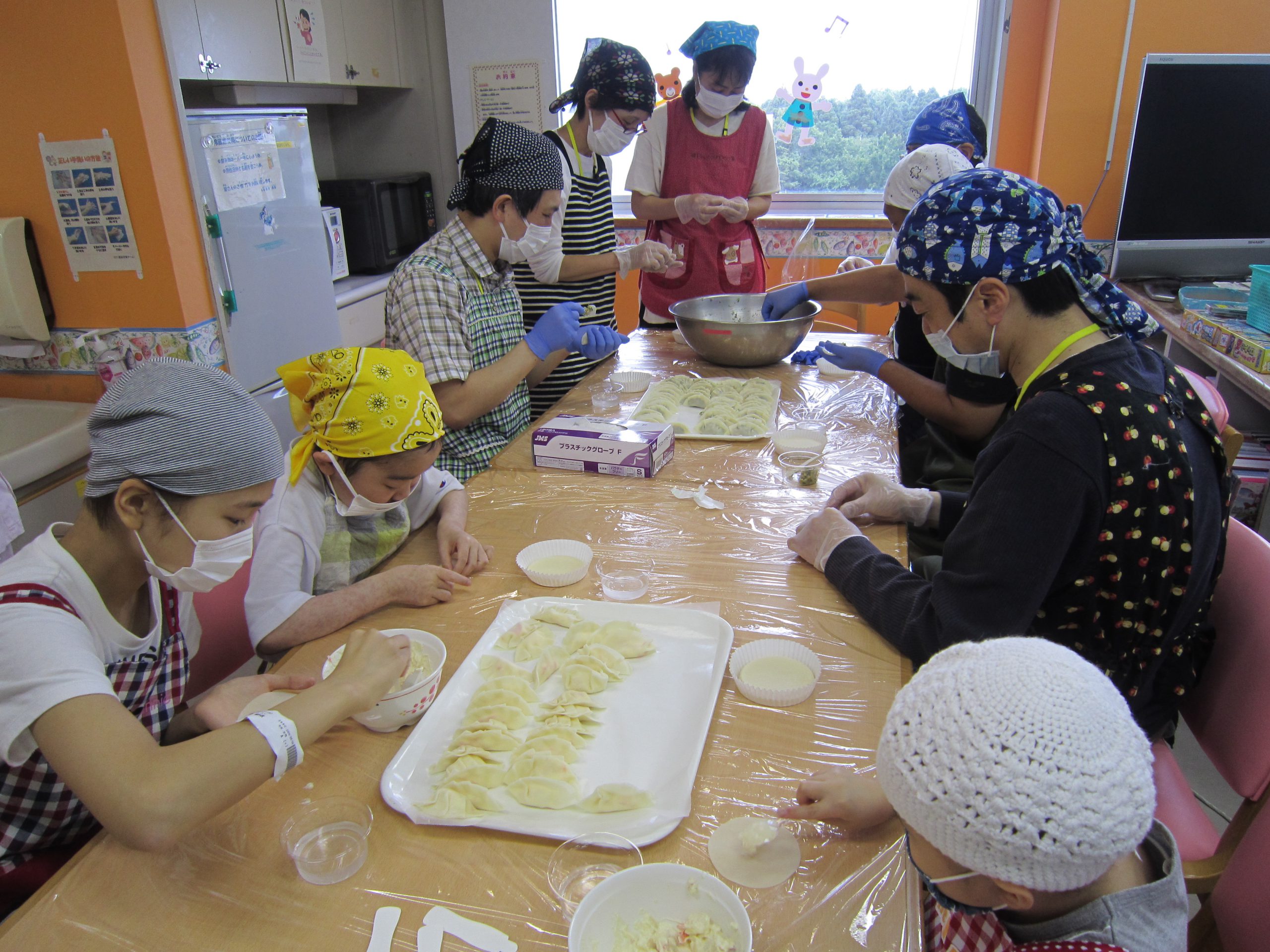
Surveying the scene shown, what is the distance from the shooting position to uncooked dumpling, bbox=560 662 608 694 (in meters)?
1.22

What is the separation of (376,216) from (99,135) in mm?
1714

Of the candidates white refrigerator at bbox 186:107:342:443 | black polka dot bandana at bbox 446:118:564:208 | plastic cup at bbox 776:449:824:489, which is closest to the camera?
plastic cup at bbox 776:449:824:489

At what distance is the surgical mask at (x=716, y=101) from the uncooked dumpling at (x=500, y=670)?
110 inches

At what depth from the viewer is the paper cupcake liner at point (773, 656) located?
1200mm

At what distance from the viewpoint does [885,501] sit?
1.76 meters

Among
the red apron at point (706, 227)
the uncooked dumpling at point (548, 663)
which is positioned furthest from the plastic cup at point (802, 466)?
the red apron at point (706, 227)

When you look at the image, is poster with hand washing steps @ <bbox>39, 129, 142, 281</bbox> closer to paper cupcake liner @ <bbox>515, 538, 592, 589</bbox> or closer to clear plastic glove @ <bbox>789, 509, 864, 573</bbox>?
paper cupcake liner @ <bbox>515, 538, 592, 589</bbox>

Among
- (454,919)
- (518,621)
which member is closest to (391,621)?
Result: (518,621)

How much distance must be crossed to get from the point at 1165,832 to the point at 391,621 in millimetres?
1197

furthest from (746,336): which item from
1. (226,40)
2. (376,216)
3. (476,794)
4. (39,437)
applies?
(376,216)

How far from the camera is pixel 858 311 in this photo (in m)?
3.90

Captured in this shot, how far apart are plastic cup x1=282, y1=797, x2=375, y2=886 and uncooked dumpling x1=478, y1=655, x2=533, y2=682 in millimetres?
294

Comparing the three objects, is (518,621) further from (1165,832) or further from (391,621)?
(1165,832)

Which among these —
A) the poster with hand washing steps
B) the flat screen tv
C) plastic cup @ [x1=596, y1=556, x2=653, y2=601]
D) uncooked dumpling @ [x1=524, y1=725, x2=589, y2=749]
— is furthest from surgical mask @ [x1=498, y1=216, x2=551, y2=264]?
the flat screen tv
